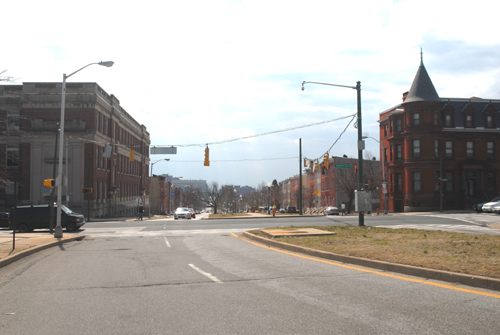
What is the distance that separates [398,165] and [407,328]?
52.2 metres

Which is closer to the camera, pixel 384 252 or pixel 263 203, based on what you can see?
pixel 384 252

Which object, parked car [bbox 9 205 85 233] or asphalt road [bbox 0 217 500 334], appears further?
parked car [bbox 9 205 85 233]

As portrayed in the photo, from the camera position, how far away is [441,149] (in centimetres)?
5238

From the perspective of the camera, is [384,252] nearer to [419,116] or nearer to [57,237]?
[57,237]

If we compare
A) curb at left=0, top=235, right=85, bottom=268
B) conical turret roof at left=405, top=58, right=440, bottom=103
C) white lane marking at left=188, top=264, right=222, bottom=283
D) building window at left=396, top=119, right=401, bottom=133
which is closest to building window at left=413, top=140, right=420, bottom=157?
building window at left=396, top=119, right=401, bottom=133

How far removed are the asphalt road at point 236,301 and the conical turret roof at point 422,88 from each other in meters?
46.3

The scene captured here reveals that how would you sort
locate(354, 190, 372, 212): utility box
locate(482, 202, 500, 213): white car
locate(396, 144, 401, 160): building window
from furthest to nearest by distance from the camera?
locate(396, 144, 401, 160): building window → locate(482, 202, 500, 213): white car → locate(354, 190, 372, 212): utility box

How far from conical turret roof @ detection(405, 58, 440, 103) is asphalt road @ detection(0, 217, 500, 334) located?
46.3 meters

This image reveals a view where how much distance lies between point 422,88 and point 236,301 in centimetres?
5184

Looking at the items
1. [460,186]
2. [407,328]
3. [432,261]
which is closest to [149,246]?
[432,261]

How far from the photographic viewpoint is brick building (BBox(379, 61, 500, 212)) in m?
51.9

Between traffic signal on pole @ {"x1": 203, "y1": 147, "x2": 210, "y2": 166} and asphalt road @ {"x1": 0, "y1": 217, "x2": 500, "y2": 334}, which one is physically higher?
traffic signal on pole @ {"x1": 203, "y1": 147, "x2": 210, "y2": 166}

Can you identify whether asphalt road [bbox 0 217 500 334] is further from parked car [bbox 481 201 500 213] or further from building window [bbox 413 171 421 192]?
building window [bbox 413 171 421 192]

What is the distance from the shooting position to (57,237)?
64.6ft
